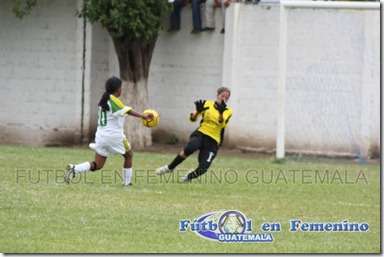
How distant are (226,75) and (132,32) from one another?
235cm

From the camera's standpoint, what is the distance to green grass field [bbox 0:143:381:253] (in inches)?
487

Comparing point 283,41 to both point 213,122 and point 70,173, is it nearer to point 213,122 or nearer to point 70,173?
point 213,122

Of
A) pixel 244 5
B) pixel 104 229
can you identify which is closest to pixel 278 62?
pixel 244 5

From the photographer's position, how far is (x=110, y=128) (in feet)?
55.5

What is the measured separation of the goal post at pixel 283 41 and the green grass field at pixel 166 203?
1.70 feet

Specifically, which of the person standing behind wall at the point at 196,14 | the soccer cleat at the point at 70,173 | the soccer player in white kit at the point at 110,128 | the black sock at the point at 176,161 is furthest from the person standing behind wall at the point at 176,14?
the soccer cleat at the point at 70,173

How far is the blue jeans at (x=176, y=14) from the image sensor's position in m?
25.5

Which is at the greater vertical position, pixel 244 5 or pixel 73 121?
pixel 244 5

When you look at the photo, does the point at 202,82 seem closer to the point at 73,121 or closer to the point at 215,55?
the point at 215,55

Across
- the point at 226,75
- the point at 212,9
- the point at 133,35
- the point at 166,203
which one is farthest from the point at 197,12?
the point at 166,203

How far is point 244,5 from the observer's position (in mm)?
25141

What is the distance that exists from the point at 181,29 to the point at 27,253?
581 inches

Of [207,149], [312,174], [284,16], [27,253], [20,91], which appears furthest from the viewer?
[20,91]

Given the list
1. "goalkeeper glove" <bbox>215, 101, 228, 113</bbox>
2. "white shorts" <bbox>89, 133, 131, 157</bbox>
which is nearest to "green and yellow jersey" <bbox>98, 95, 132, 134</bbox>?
"white shorts" <bbox>89, 133, 131, 157</bbox>
